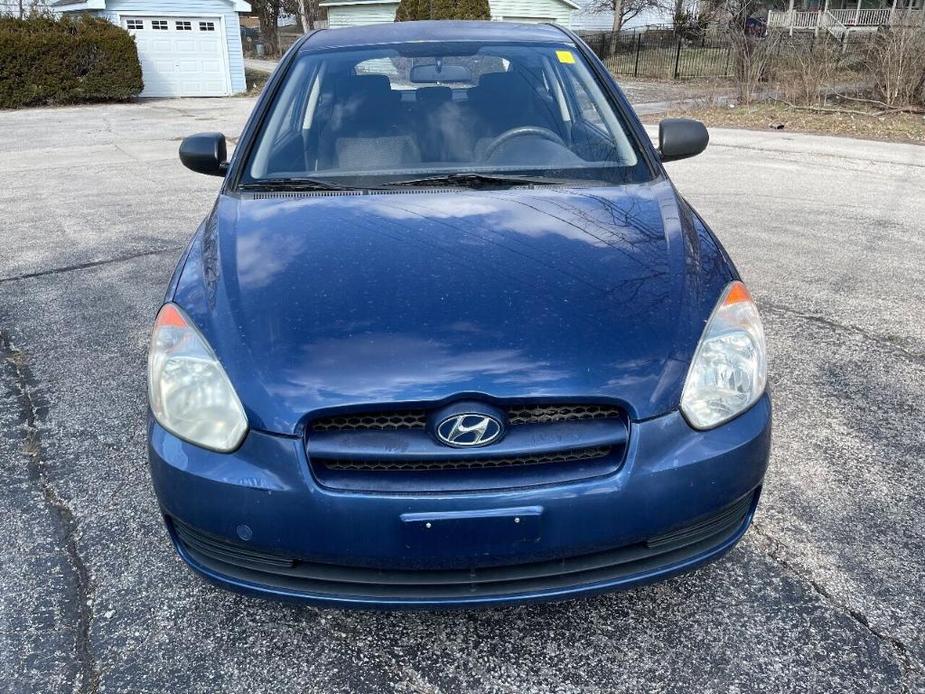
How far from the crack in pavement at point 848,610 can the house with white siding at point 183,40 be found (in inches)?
950

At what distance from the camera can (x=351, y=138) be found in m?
3.08

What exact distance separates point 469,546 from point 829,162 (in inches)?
374

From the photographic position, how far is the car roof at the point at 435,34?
135 inches

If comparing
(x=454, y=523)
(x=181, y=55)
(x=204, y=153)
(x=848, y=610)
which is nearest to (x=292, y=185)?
→ (x=204, y=153)

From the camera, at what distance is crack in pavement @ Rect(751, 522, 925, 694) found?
6.50ft

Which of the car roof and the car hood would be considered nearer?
the car hood

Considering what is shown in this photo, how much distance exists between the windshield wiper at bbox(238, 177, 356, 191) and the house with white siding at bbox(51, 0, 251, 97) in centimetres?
2270

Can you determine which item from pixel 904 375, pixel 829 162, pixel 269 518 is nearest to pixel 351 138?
pixel 269 518

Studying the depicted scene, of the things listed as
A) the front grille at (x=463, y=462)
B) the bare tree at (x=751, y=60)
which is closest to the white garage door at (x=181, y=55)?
the bare tree at (x=751, y=60)

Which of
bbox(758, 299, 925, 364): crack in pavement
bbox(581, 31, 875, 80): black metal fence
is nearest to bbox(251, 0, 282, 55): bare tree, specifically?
bbox(581, 31, 875, 80): black metal fence

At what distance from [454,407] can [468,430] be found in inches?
2.5

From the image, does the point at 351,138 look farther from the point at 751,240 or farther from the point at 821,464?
the point at 751,240

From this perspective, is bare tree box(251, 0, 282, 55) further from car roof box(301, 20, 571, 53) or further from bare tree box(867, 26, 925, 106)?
car roof box(301, 20, 571, 53)

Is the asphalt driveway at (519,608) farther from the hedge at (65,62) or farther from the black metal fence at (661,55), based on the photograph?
the black metal fence at (661,55)
